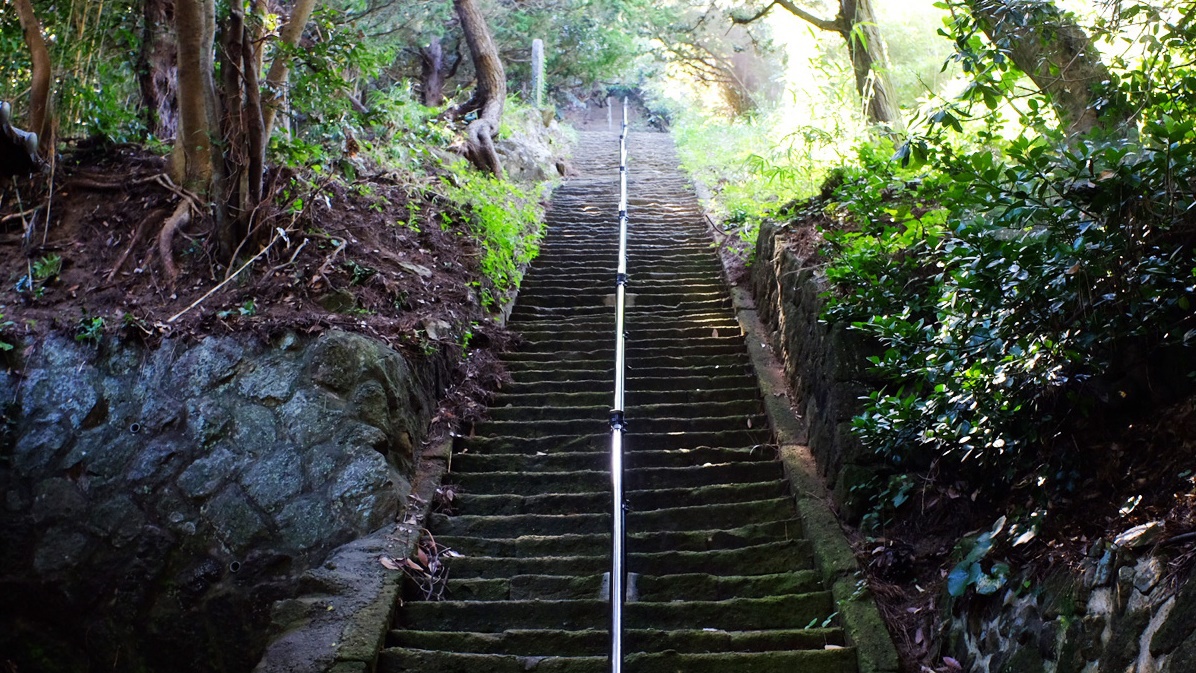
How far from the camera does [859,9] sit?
371 inches

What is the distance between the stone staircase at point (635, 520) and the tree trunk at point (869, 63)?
8.41ft

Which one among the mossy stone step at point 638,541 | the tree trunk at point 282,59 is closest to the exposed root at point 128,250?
the tree trunk at point 282,59

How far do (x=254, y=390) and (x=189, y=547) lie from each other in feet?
3.31

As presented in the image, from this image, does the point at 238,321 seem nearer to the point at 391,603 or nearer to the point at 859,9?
the point at 391,603

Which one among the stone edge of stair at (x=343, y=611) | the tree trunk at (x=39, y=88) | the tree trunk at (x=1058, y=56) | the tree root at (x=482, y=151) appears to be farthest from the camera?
the tree root at (x=482, y=151)

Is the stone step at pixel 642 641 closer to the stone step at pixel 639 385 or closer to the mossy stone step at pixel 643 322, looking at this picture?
the stone step at pixel 639 385

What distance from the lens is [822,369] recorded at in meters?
5.61

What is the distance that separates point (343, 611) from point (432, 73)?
14.2 metres

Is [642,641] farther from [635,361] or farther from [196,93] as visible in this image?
[196,93]

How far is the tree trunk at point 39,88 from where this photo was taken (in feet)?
22.6

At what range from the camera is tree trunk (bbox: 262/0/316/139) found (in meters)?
6.88

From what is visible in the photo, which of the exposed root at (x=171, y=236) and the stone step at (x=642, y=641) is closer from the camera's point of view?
the stone step at (x=642, y=641)

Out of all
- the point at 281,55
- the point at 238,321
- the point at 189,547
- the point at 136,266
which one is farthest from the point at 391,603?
the point at 281,55

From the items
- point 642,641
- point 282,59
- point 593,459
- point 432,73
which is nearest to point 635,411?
point 593,459
